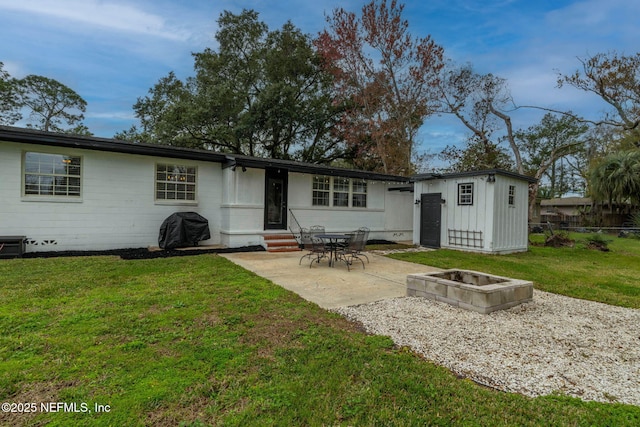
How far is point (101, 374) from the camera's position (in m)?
2.49

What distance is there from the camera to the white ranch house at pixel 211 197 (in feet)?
27.3

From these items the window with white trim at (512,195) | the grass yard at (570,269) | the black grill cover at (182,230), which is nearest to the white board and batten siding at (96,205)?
the black grill cover at (182,230)

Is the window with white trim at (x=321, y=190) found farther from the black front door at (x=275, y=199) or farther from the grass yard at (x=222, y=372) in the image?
the grass yard at (x=222, y=372)

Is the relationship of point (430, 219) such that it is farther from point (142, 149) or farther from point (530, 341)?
point (142, 149)

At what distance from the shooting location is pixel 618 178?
1964cm

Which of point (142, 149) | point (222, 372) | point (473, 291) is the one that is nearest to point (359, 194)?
point (142, 149)

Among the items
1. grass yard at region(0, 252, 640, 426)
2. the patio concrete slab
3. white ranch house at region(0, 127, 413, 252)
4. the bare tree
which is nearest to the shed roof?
white ranch house at region(0, 127, 413, 252)

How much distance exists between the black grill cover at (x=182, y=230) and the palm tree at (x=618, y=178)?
80.9ft

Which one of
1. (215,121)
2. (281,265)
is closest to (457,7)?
(281,265)

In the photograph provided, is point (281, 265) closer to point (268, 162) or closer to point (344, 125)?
point (268, 162)

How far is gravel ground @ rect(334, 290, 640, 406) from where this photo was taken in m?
2.61

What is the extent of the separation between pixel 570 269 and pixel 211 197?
421 inches

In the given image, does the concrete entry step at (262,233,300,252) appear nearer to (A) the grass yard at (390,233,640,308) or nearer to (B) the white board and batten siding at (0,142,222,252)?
(B) the white board and batten siding at (0,142,222,252)

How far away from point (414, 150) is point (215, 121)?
12.8 m
